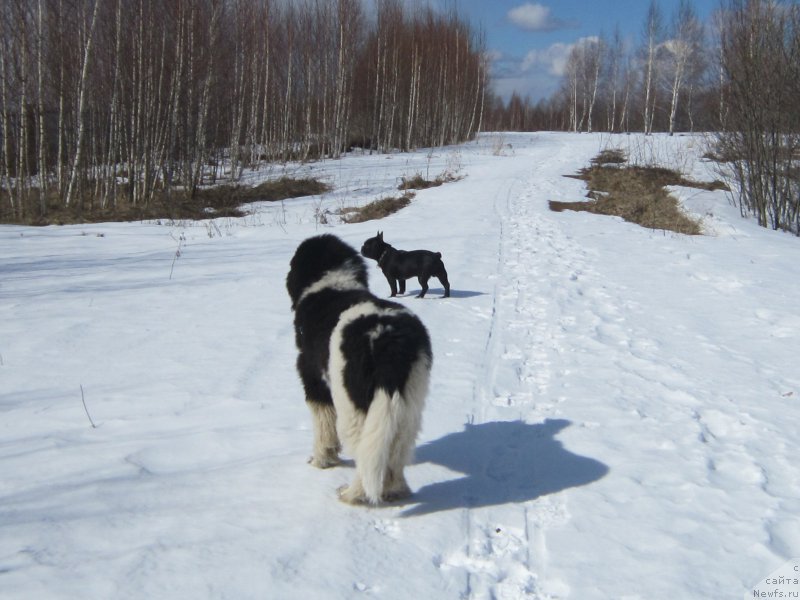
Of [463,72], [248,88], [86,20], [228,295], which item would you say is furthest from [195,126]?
[463,72]

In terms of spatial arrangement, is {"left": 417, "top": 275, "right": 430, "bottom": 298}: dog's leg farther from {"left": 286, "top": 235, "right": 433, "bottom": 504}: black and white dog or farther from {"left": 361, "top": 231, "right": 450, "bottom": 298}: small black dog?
{"left": 286, "top": 235, "right": 433, "bottom": 504}: black and white dog

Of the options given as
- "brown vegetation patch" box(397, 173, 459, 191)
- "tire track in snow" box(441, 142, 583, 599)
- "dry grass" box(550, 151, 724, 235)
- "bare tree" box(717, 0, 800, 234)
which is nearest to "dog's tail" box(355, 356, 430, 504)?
"tire track in snow" box(441, 142, 583, 599)

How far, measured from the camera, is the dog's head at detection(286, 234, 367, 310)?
13.3ft

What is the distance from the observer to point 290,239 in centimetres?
1230

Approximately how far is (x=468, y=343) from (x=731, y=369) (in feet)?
8.40

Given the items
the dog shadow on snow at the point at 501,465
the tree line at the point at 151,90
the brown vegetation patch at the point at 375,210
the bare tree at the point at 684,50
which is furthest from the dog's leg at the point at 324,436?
the bare tree at the point at 684,50

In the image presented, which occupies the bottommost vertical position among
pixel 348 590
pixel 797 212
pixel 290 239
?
pixel 348 590

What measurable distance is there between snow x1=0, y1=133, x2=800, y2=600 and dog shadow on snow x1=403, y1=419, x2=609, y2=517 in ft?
0.06

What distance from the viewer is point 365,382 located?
3.17m

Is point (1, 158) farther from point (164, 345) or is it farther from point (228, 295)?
point (164, 345)

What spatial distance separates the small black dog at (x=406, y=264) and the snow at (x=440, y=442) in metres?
0.52

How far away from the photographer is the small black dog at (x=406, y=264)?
7973 mm

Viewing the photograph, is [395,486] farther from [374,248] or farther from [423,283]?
[374,248]

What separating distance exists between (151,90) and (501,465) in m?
18.8
